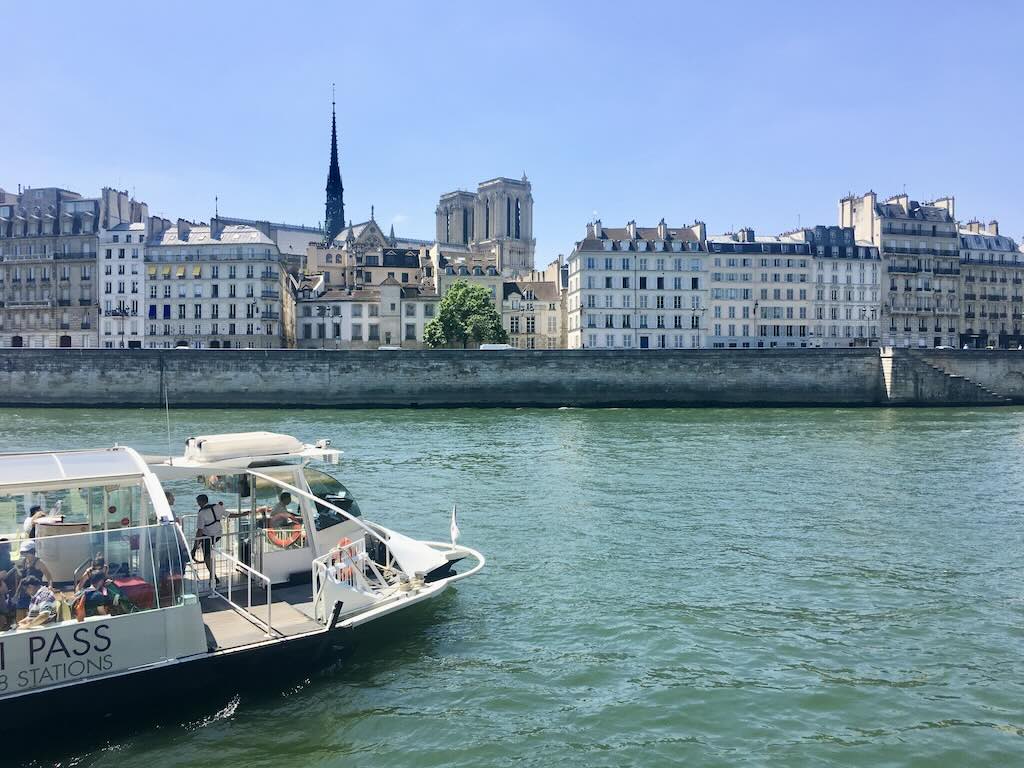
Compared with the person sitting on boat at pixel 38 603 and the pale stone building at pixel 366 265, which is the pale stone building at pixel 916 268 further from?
the person sitting on boat at pixel 38 603

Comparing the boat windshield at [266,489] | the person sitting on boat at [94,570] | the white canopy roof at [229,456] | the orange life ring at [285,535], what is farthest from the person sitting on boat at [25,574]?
the orange life ring at [285,535]

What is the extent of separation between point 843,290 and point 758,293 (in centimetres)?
758

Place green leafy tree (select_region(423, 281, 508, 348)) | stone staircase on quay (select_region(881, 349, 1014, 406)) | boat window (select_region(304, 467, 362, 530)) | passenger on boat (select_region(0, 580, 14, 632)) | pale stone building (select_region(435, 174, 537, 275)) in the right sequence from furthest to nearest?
pale stone building (select_region(435, 174, 537, 275)) → green leafy tree (select_region(423, 281, 508, 348)) → stone staircase on quay (select_region(881, 349, 1014, 406)) → boat window (select_region(304, 467, 362, 530)) → passenger on boat (select_region(0, 580, 14, 632))

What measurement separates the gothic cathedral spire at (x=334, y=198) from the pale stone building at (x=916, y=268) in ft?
202

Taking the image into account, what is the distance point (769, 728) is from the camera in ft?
30.9

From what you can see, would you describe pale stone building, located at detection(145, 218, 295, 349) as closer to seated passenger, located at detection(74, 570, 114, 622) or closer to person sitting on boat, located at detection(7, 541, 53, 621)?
person sitting on boat, located at detection(7, 541, 53, 621)

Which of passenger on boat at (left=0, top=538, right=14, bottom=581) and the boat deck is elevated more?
passenger on boat at (left=0, top=538, right=14, bottom=581)

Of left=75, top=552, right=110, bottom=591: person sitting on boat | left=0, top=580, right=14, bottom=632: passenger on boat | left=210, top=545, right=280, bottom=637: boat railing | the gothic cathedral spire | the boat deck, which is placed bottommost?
the boat deck

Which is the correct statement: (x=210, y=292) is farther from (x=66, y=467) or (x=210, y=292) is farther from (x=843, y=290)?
(x=66, y=467)

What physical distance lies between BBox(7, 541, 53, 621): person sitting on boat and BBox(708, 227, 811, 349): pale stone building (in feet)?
222

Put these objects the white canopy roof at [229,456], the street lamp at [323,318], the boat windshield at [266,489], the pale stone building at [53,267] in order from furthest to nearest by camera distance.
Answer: the street lamp at [323,318] → the pale stone building at [53,267] → the boat windshield at [266,489] → the white canopy roof at [229,456]

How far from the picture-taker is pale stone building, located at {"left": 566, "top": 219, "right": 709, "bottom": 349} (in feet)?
235

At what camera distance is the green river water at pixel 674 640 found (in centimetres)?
906

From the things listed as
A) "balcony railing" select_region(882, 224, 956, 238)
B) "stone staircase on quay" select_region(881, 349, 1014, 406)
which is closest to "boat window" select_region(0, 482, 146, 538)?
"stone staircase on quay" select_region(881, 349, 1014, 406)
